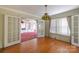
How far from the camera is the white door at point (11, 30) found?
1771 mm

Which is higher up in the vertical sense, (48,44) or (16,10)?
(16,10)

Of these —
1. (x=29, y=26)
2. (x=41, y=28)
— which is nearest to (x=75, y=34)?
(x=41, y=28)

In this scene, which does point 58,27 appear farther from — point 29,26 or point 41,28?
point 29,26

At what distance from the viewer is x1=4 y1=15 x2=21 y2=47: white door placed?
1.77m

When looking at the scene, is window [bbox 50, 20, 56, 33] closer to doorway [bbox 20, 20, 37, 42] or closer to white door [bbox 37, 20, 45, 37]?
white door [bbox 37, 20, 45, 37]

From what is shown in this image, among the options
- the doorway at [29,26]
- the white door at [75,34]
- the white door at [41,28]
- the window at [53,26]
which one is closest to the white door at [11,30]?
the doorway at [29,26]

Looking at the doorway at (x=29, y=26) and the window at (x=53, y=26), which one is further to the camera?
the window at (x=53, y=26)

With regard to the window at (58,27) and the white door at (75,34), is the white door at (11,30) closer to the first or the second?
the window at (58,27)

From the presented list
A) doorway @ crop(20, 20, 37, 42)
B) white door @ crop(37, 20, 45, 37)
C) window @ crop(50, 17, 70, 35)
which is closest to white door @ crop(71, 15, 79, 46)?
window @ crop(50, 17, 70, 35)
